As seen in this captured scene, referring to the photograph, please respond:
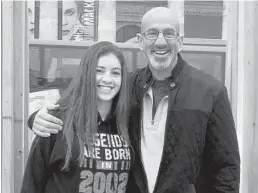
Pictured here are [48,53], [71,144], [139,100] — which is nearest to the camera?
[71,144]

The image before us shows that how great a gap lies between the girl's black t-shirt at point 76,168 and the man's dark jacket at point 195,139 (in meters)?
0.13

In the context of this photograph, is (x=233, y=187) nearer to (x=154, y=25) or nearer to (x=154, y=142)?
(x=154, y=142)

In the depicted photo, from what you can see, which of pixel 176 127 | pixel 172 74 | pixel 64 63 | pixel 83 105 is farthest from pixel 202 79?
pixel 64 63

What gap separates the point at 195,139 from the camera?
2369 mm

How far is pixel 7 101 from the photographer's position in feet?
10.0

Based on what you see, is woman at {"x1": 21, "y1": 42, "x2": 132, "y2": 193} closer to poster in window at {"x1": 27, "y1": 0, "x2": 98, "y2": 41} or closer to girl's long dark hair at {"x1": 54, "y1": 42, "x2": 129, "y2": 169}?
girl's long dark hair at {"x1": 54, "y1": 42, "x2": 129, "y2": 169}

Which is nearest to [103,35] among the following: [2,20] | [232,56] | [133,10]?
[133,10]

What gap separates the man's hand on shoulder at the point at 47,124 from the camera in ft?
7.45

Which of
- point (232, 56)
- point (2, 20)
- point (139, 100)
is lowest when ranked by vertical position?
point (139, 100)

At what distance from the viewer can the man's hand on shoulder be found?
2.27 metres

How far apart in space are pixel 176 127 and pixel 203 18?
1178 mm

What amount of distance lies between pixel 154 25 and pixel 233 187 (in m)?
0.88

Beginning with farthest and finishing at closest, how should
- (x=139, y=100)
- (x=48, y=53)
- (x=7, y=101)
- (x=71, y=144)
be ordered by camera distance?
(x=48, y=53) → (x=7, y=101) → (x=139, y=100) → (x=71, y=144)

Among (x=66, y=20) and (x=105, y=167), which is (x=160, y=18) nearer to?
(x=105, y=167)
